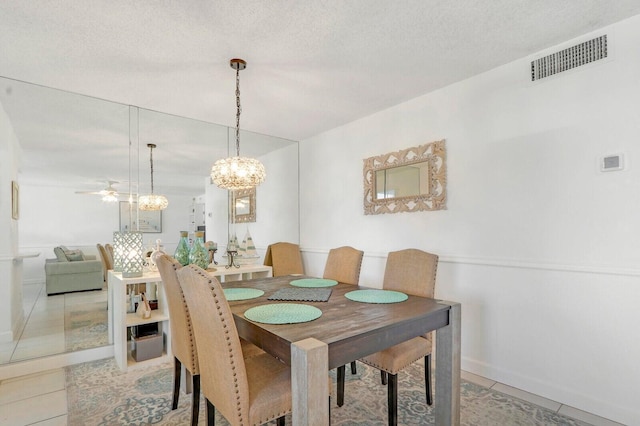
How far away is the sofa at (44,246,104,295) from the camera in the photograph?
2.71 metres

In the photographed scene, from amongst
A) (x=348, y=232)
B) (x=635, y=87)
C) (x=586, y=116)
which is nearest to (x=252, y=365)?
(x=348, y=232)

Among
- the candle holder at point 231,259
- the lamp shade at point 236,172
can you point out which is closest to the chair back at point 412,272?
the lamp shade at point 236,172

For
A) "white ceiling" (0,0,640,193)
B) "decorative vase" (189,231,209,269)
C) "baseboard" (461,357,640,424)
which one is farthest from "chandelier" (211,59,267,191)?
"baseboard" (461,357,640,424)

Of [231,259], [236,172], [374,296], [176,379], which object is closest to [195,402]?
[176,379]

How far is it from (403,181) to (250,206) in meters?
2.01

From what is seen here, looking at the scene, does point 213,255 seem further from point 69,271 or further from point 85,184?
point 85,184

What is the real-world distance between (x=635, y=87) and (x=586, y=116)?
0.26 meters

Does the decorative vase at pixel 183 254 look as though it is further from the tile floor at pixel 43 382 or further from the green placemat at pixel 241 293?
the tile floor at pixel 43 382

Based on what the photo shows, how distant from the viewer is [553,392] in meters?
2.12

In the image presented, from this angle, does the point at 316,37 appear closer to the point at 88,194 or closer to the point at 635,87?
the point at 635,87

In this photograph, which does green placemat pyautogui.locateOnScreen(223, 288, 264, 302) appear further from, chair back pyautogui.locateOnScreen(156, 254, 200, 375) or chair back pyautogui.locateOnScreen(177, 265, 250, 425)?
chair back pyautogui.locateOnScreen(177, 265, 250, 425)

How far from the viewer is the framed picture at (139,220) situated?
119 inches

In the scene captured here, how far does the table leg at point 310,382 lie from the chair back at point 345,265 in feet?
4.86

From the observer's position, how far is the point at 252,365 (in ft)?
5.12
